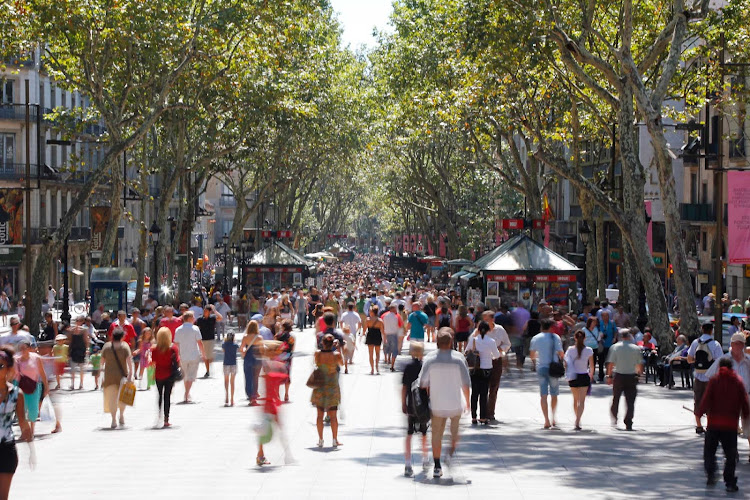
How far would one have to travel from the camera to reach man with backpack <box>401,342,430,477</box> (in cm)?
1229

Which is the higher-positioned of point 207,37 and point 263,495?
point 207,37

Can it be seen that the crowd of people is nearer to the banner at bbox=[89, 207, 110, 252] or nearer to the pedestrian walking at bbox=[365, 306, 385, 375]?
the pedestrian walking at bbox=[365, 306, 385, 375]

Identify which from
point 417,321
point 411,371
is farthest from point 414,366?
point 417,321

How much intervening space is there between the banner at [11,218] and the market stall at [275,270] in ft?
43.8

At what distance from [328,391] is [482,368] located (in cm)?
305

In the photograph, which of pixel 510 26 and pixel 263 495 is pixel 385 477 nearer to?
pixel 263 495

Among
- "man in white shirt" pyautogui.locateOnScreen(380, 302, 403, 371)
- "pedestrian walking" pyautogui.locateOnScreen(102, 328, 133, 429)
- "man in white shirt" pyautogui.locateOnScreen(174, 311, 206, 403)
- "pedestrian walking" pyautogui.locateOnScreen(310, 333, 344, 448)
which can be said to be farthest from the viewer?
"man in white shirt" pyautogui.locateOnScreen(380, 302, 403, 371)

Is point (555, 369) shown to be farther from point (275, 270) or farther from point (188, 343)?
point (275, 270)

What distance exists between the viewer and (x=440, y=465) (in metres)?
12.2

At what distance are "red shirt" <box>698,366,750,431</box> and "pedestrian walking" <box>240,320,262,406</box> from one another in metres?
6.23

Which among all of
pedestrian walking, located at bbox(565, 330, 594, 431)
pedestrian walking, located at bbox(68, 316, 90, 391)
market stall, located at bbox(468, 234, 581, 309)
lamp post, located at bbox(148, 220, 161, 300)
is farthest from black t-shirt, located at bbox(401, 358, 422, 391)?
lamp post, located at bbox(148, 220, 161, 300)

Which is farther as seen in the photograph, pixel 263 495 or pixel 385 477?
pixel 385 477

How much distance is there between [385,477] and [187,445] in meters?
3.36

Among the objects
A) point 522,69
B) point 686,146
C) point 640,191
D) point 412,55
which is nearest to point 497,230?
point 686,146
